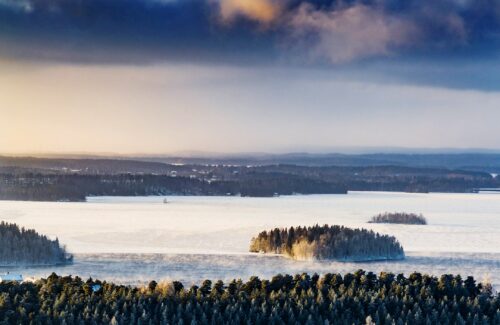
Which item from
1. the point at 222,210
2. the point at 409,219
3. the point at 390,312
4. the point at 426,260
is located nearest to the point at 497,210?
the point at 409,219

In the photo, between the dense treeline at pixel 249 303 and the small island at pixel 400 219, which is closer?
the dense treeline at pixel 249 303

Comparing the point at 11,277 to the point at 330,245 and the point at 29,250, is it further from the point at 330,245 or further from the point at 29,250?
the point at 330,245

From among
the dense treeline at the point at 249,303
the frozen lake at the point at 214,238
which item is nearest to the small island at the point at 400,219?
the frozen lake at the point at 214,238

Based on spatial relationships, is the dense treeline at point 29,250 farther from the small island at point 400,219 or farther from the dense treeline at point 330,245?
the small island at point 400,219

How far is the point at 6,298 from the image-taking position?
216 ft

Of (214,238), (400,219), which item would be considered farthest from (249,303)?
(400,219)

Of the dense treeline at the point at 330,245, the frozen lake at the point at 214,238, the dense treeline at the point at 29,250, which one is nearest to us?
the frozen lake at the point at 214,238

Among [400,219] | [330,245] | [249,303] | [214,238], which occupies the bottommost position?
[249,303]

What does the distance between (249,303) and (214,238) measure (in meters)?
58.8

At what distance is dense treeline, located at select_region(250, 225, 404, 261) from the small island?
42.1 m

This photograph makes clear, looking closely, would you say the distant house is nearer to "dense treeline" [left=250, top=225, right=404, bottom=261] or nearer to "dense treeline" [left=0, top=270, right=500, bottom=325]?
"dense treeline" [left=0, top=270, right=500, bottom=325]

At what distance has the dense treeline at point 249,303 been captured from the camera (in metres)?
63.7

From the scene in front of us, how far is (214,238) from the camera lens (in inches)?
5022

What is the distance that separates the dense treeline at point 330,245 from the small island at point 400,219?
138 feet
